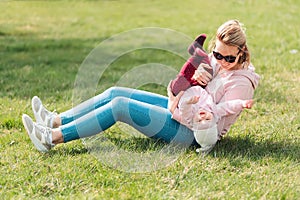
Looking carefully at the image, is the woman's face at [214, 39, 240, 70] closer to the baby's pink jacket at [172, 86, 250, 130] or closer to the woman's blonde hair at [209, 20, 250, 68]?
the woman's blonde hair at [209, 20, 250, 68]

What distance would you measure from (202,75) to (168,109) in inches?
14.7

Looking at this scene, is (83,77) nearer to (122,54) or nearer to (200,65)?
(122,54)

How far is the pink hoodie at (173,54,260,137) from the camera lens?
3.48m

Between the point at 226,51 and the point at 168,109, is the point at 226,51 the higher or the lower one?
the higher one

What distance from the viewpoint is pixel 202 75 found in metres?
3.49

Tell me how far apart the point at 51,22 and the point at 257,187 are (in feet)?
24.6

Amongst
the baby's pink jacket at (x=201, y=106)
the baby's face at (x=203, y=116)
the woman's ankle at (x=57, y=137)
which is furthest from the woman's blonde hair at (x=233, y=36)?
the woman's ankle at (x=57, y=137)

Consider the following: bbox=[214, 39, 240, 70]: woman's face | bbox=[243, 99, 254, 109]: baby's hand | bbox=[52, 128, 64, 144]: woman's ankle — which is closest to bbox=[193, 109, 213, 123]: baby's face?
bbox=[243, 99, 254, 109]: baby's hand

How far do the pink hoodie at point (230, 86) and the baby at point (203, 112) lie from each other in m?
0.05

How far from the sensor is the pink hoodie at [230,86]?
348 centimetres

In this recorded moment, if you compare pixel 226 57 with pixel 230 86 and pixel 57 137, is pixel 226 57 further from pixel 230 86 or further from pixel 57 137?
pixel 57 137

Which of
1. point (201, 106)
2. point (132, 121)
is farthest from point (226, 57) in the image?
point (132, 121)

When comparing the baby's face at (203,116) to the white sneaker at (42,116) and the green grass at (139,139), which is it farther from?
the white sneaker at (42,116)

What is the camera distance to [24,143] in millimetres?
3854
